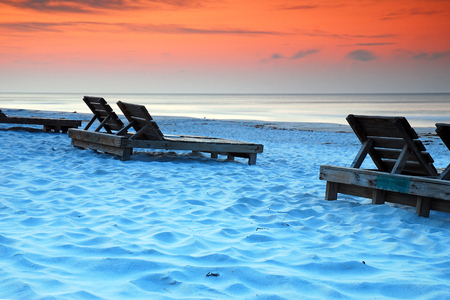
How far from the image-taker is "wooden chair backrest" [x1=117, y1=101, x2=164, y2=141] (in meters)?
7.07

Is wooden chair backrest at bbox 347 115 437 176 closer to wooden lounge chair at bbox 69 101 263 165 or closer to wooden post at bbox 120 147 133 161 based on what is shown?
wooden lounge chair at bbox 69 101 263 165

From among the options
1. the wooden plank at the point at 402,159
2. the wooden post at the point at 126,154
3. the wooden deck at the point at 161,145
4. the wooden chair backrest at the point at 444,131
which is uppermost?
the wooden chair backrest at the point at 444,131

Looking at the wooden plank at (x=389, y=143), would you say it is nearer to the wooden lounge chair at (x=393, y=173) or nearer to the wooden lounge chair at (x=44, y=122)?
the wooden lounge chair at (x=393, y=173)

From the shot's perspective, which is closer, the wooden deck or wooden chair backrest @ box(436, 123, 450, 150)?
wooden chair backrest @ box(436, 123, 450, 150)

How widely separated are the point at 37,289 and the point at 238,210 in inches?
96.2

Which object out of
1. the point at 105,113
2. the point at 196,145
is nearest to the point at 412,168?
the point at 196,145

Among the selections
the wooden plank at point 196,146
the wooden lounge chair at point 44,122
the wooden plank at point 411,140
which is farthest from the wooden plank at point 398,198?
the wooden lounge chair at point 44,122

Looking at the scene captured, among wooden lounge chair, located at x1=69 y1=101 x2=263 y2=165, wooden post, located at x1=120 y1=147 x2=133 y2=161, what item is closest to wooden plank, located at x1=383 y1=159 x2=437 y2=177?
wooden lounge chair, located at x1=69 y1=101 x2=263 y2=165

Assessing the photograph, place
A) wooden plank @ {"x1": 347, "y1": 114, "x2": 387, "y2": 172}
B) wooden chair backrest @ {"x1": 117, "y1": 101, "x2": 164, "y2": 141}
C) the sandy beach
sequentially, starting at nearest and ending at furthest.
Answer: the sandy beach
wooden plank @ {"x1": 347, "y1": 114, "x2": 387, "y2": 172}
wooden chair backrest @ {"x1": 117, "y1": 101, "x2": 164, "y2": 141}

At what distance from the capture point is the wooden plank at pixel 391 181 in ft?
13.1

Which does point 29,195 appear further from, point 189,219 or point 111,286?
point 111,286

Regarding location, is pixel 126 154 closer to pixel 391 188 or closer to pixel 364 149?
pixel 364 149

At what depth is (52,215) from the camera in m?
3.77

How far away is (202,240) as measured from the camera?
10.6 feet
